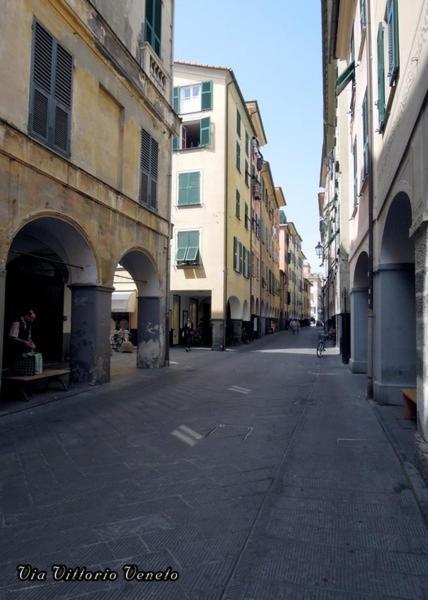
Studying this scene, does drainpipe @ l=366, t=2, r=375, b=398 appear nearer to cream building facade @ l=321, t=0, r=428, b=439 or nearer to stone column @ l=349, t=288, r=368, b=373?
cream building facade @ l=321, t=0, r=428, b=439

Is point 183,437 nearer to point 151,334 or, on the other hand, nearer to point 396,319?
point 396,319

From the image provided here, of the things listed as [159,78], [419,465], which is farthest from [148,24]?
[419,465]

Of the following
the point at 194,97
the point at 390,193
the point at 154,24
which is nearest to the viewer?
the point at 390,193

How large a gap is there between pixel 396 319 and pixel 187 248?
52.7ft

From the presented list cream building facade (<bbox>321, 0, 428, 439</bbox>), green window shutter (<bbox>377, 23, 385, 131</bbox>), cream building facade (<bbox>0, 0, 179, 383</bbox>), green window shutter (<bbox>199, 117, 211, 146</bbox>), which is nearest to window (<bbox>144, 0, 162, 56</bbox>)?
cream building facade (<bbox>0, 0, 179, 383</bbox>)

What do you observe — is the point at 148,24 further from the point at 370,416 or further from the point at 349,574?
the point at 349,574

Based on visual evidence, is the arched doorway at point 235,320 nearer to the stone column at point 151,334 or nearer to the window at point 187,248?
the window at point 187,248

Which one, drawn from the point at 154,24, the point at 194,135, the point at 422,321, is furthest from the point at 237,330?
the point at 422,321

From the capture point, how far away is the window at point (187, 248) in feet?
76.2

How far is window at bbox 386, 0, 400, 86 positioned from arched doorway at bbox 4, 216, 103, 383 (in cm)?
643

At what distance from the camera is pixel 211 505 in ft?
13.1

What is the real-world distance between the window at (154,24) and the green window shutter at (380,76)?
7.66 metres

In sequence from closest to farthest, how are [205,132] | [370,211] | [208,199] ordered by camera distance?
[370,211], [208,199], [205,132]

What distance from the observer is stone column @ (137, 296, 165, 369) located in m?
14.3
